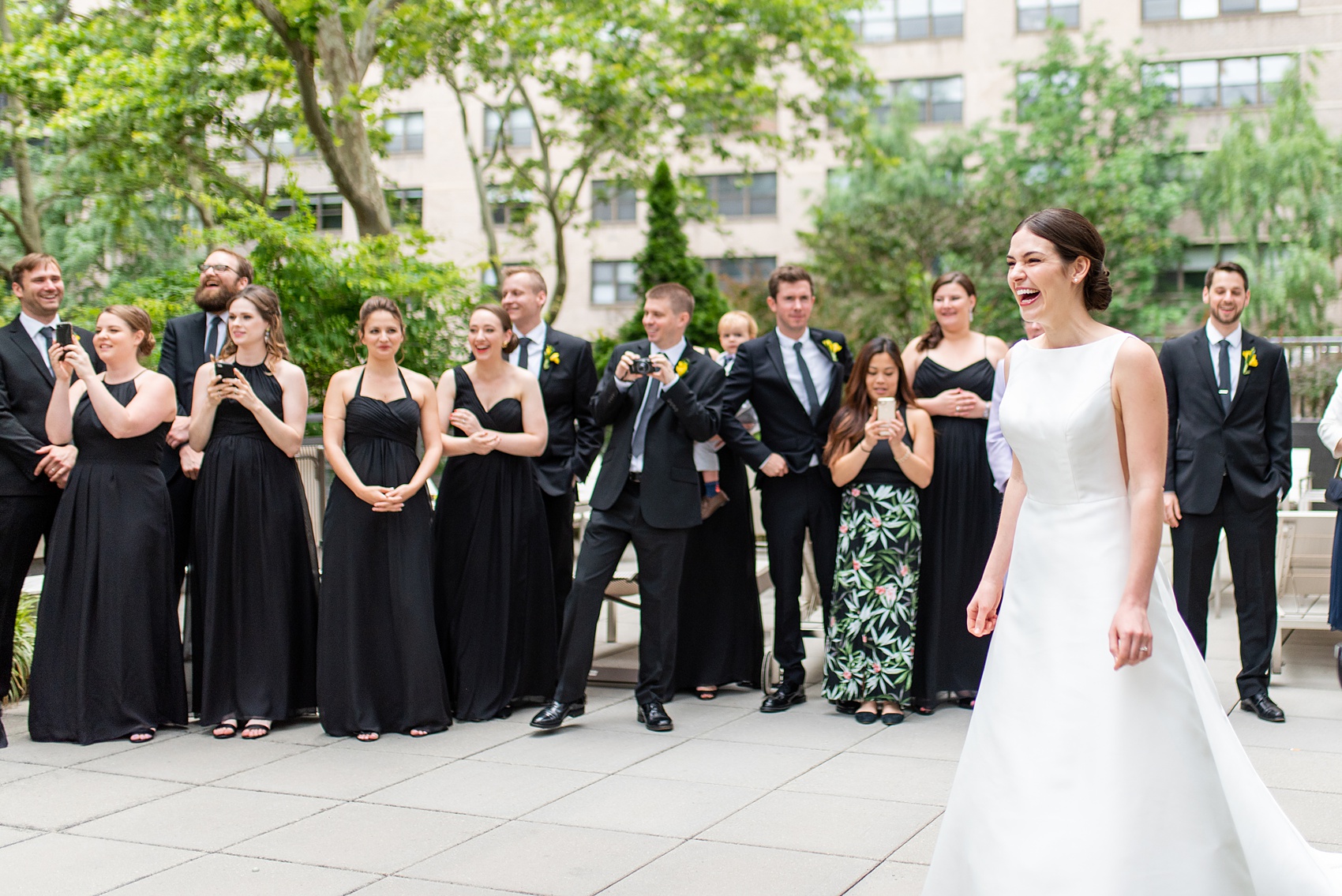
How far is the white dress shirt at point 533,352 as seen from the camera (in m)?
7.30

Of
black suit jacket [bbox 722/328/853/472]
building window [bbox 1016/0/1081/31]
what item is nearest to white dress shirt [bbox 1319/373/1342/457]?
black suit jacket [bbox 722/328/853/472]

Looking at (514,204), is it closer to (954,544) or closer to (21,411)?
(21,411)

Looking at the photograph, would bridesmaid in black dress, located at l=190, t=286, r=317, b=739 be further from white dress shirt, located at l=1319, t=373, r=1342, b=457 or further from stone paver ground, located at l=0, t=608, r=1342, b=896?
white dress shirt, located at l=1319, t=373, r=1342, b=457

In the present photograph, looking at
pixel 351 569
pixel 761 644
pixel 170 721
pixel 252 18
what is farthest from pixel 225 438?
pixel 252 18

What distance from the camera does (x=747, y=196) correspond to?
1613 inches

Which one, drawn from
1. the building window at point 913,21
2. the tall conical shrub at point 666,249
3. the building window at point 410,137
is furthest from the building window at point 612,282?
the tall conical shrub at point 666,249

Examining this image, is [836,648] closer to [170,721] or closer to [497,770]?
[497,770]

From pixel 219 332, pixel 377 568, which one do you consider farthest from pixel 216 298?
pixel 377 568

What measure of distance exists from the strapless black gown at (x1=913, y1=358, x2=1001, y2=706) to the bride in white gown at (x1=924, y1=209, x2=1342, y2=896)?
310 cm

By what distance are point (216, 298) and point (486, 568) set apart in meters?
2.06

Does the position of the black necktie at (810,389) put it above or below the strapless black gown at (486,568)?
above

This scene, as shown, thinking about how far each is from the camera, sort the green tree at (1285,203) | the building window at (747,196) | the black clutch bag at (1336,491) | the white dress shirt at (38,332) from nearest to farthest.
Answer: the black clutch bag at (1336,491) → the white dress shirt at (38,332) → the green tree at (1285,203) → the building window at (747,196)

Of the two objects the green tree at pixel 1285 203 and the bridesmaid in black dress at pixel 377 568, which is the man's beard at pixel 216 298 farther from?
the green tree at pixel 1285 203

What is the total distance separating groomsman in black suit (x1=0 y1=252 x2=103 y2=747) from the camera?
21.0 feet
